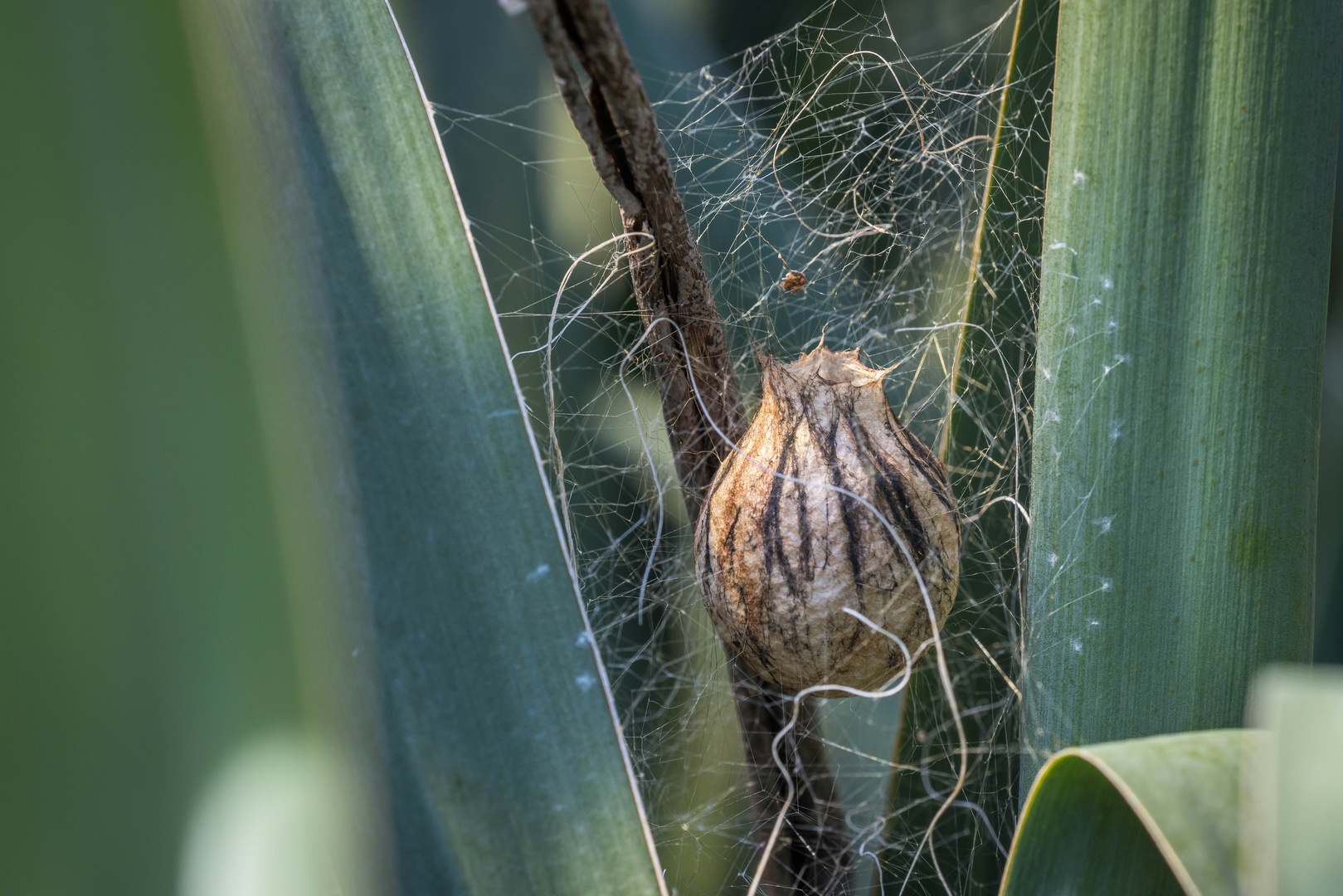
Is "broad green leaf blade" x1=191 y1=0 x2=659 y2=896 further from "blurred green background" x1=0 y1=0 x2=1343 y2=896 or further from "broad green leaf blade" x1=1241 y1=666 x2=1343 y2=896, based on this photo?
"broad green leaf blade" x1=1241 y1=666 x2=1343 y2=896

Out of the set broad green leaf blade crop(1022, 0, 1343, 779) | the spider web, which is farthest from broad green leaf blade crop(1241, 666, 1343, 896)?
the spider web

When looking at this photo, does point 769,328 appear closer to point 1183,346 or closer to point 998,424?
point 998,424

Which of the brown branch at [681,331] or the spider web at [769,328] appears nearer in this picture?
the brown branch at [681,331]

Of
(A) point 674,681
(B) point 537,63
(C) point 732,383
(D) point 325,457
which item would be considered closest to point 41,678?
(D) point 325,457

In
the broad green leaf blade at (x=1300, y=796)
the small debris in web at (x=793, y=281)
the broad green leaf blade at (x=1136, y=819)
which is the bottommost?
the broad green leaf blade at (x=1136, y=819)

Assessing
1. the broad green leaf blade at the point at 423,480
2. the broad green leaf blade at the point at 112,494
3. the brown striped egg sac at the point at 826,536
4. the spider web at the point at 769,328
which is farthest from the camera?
the spider web at the point at 769,328

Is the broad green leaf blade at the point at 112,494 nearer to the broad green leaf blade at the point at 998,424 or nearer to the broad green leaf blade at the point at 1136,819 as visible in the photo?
the broad green leaf blade at the point at 1136,819

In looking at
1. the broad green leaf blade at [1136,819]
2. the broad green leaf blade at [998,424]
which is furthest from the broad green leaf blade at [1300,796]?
the broad green leaf blade at [998,424]
